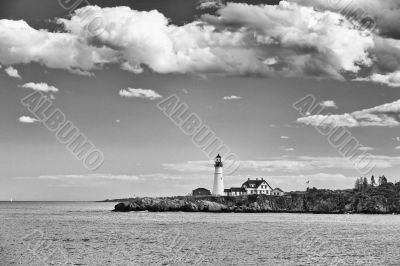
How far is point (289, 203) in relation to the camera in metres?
168

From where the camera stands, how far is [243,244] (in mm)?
62625

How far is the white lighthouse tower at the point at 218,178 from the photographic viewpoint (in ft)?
554

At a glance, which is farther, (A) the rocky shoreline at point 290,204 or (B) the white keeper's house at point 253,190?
(B) the white keeper's house at point 253,190

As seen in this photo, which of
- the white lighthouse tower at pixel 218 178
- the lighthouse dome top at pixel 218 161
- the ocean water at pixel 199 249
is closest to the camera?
the ocean water at pixel 199 249

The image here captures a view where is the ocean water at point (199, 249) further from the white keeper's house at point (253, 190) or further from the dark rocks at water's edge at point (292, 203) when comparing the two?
the white keeper's house at point (253, 190)

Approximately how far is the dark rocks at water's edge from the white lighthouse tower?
3.90m

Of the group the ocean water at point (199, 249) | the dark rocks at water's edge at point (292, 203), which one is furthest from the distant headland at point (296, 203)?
the ocean water at point (199, 249)

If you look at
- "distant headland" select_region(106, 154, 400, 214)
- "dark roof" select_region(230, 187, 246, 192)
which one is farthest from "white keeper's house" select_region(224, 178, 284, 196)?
"distant headland" select_region(106, 154, 400, 214)

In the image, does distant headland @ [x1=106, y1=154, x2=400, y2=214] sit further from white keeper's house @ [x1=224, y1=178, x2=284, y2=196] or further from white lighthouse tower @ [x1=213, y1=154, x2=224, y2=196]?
white keeper's house @ [x1=224, y1=178, x2=284, y2=196]

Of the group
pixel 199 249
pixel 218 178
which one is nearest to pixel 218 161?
pixel 218 178

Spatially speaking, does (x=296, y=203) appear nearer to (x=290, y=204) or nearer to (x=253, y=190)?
(x=290, y=204)

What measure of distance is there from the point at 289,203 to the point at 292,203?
3.09 ft

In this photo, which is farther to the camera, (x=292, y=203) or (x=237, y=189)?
(x=237, y=189)

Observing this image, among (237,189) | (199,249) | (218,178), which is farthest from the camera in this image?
(237,189)
